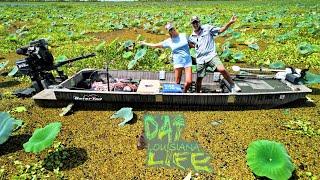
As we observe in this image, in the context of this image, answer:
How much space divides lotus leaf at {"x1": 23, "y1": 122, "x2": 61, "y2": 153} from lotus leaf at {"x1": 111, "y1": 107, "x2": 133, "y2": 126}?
2.00 meters

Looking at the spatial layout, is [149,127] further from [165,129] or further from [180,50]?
[180,50]

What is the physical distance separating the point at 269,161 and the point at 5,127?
5.52 m

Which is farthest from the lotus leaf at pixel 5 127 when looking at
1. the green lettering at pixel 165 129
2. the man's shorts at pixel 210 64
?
the man's shorts at pixel 210 64

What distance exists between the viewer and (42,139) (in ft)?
21.5

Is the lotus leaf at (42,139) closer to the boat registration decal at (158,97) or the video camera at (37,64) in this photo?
the boat registration decal at (158,97)

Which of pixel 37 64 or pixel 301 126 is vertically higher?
pixel 37 64

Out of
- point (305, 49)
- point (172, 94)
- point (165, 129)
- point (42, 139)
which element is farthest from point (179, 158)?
point (305, 49)

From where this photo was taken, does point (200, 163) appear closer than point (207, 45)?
Yes

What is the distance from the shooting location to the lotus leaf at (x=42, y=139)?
6.24 metres

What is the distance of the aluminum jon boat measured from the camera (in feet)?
27.7

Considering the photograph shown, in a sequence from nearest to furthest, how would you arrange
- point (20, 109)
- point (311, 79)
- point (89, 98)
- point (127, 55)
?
point (89, 98), point (20, 109), point (311, 79), point (127, 55)

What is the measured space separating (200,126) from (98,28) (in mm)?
19491

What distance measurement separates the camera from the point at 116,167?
6602mm

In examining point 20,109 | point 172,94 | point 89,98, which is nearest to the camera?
point 172,94
